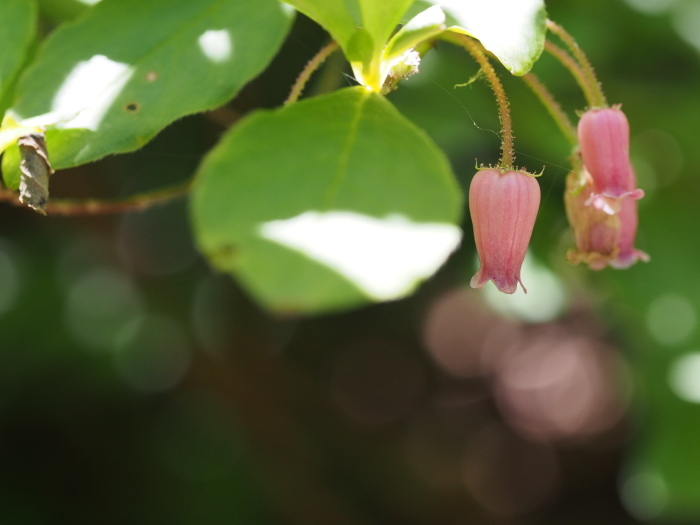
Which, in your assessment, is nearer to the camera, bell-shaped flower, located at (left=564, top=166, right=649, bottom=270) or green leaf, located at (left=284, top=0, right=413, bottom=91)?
green leaf, located at (left=284, top=0, right=413, bottom=91)

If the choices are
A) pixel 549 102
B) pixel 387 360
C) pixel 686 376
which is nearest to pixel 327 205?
pixel 549 102

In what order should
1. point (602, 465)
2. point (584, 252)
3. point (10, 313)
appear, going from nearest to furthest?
1. point (584, 252)
2. point (10, 313)
3. point (602, 465)

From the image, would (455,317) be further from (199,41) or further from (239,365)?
(199,41)

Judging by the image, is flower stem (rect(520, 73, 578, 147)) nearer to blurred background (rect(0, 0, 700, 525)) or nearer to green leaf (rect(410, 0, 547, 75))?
green leaf (rect(410, 0, 547, 75))

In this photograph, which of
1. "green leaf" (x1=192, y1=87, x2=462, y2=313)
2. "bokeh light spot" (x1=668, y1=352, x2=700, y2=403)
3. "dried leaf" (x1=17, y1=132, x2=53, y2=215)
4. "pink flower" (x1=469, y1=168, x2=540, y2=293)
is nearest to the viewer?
"green leaf" (x1=192, y1=87, x2=462, y2=313)

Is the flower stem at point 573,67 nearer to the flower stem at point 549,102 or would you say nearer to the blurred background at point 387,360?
the flower stem at point 549,102

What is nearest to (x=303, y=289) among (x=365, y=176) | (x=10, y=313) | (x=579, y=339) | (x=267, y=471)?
(x=365, y=176)

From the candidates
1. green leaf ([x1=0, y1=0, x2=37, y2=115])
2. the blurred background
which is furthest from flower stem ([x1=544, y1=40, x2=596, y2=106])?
green leaf ([x1=0, y1=0, x2=37, y2=115])
